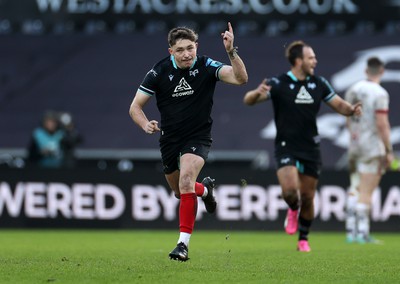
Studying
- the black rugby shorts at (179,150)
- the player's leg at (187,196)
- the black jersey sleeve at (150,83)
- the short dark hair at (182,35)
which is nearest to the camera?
the player's leg at (187,196)

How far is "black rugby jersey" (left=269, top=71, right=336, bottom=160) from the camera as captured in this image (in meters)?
12.6

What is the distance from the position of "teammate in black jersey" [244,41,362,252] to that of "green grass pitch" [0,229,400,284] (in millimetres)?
533

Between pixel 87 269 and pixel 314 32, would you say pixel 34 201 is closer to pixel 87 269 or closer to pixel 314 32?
pixel 314 32

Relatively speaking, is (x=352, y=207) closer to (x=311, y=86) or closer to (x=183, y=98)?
(x=311, y=86)

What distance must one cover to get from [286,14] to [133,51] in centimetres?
345

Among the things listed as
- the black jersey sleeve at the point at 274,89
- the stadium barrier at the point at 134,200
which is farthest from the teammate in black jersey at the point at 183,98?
the stadium barrier at the point at 134,200

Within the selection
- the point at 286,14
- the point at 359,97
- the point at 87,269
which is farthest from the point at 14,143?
the point at 87,269

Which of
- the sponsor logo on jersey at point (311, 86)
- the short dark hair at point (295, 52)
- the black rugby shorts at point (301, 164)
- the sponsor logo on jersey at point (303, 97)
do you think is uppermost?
the short dark hair at point (295, 52)

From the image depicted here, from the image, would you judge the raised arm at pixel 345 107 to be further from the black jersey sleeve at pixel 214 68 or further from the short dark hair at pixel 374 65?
the black jersey sleeve at pixel 214 68

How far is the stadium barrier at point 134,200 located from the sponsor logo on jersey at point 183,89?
775 cm

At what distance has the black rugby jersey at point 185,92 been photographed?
33.8 ft

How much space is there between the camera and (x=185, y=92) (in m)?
10.3

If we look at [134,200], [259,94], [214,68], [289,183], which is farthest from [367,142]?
[214,68]

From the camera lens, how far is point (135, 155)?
70.7 feet
